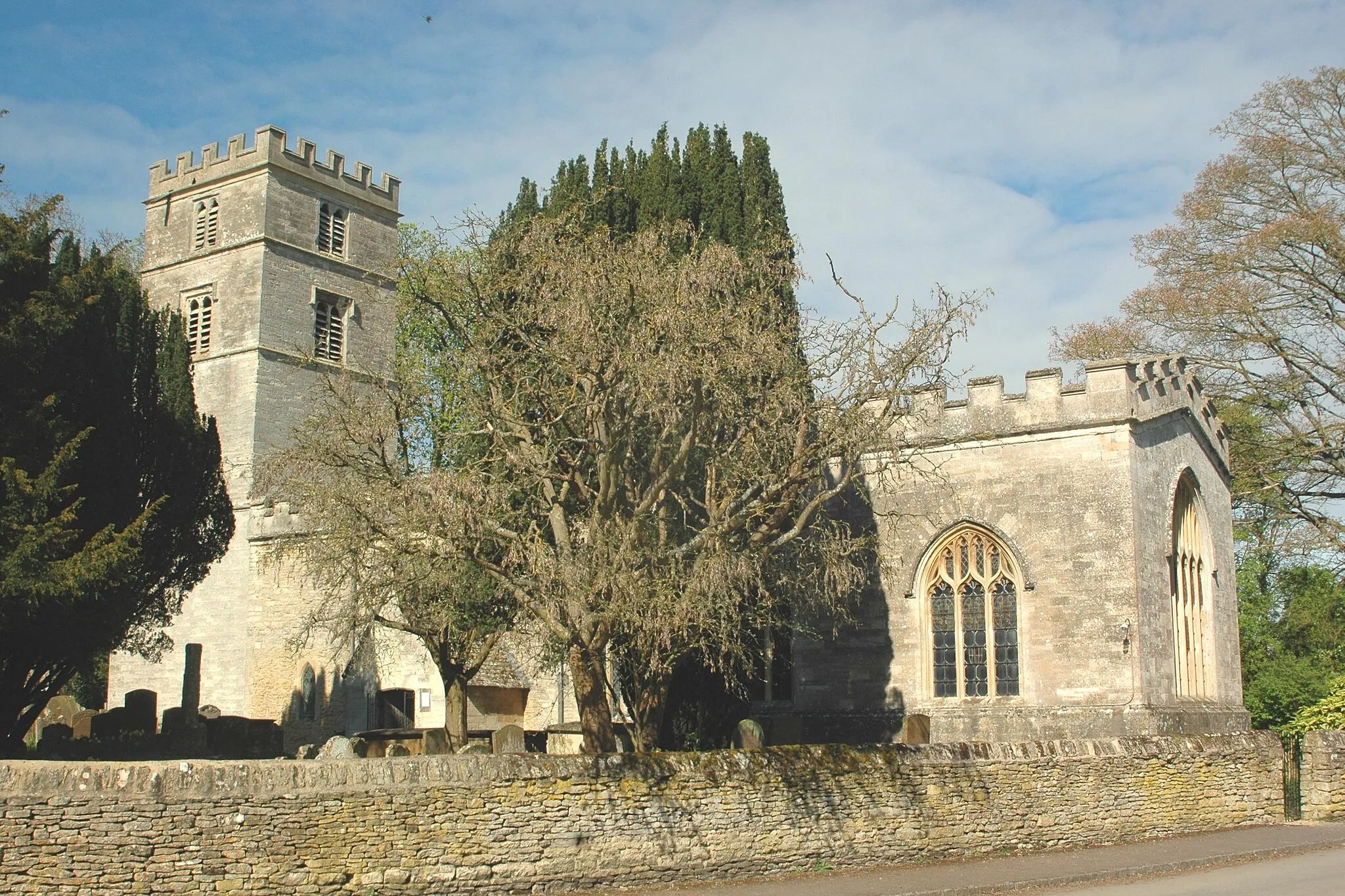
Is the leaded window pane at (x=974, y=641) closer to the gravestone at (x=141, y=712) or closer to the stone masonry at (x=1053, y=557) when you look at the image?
the stone masonry at (x=1053, y=557)

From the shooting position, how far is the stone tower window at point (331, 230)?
40.7m

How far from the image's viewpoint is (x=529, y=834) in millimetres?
11844

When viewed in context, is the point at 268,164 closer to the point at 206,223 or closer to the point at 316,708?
the point at 206,223

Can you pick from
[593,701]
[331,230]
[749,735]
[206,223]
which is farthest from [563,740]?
[206,223]

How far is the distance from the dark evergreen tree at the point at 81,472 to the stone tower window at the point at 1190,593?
15.7 m

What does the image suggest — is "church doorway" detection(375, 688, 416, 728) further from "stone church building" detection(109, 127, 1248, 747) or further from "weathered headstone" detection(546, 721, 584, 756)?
"weathered headstone" detection(546, 721, 584, 756)

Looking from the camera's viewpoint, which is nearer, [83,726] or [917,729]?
[917,729]

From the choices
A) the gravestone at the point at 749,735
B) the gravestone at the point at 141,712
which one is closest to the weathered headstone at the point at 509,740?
the gravestone at the point at 749,735

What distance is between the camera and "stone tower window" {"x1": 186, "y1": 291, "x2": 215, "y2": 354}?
3897 centimetres

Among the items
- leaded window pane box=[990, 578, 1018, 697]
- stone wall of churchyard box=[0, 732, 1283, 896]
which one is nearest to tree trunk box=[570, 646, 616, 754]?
stone wall of churchyard box=[0, 732, 1283, 896]

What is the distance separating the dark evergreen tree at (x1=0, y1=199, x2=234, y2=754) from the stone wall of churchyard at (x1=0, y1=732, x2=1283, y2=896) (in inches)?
179

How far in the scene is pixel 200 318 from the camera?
39500mm

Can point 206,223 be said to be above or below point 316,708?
above

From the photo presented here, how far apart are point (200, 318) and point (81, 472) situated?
941 inches
